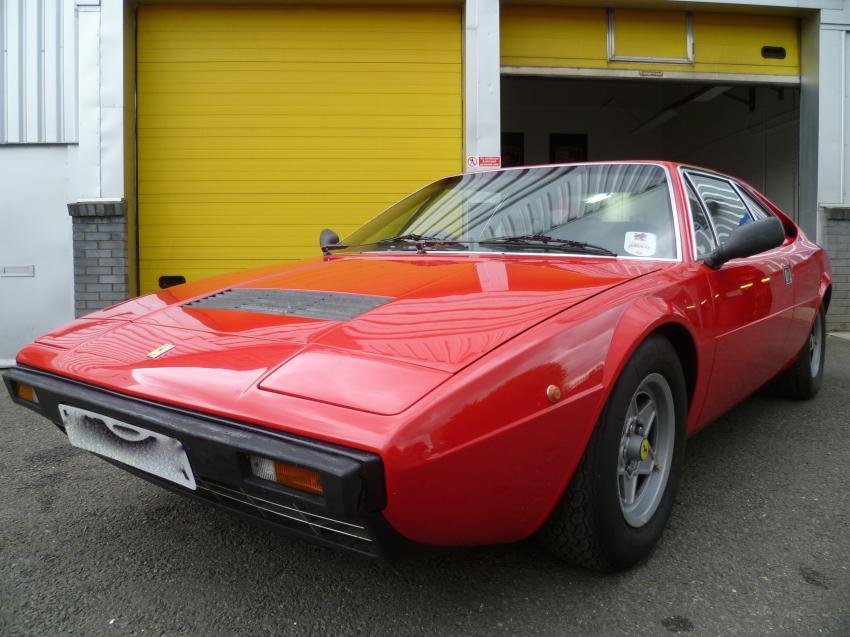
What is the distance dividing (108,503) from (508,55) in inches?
210

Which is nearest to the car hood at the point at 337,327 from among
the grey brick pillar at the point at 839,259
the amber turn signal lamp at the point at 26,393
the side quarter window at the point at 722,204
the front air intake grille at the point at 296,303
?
the front air intake grille at the point at 296,303

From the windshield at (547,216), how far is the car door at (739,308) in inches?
10.0

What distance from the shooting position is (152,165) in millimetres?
5652

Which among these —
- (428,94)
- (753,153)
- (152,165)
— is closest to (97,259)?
(152,165)

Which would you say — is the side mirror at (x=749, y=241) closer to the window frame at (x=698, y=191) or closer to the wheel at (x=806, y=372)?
the window frame at (x=698, y=191)

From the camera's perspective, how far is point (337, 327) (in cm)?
148

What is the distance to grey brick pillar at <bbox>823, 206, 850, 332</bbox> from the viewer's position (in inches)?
248

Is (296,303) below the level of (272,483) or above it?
above

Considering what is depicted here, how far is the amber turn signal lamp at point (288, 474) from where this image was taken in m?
1.16

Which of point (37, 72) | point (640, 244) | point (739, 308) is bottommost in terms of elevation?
point (739, 308)

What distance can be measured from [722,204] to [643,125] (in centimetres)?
1103

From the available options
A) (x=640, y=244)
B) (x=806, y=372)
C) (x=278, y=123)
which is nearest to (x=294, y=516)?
(x=640, y=244)

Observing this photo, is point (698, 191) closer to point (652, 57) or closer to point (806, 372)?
point (806, 372)

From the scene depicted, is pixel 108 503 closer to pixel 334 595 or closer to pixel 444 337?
pixel 334 595
